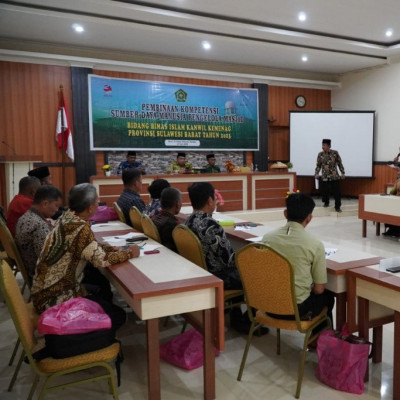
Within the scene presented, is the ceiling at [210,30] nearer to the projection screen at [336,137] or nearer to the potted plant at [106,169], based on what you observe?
the projection screen at [336,137]

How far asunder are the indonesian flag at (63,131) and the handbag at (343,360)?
6346 mm

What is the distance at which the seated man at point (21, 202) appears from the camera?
3.31 m

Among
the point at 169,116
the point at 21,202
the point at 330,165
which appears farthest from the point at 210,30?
the point at 21,202

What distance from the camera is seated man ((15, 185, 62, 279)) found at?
256cm

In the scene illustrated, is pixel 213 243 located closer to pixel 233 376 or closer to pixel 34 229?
pixel 233 376

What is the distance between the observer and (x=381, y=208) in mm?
5508

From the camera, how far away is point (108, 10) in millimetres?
5691

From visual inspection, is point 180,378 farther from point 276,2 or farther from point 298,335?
point 276,2

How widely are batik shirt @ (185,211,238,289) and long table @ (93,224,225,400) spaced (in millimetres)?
386

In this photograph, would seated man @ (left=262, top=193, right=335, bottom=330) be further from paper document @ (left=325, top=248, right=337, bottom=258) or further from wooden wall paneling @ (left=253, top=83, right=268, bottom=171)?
wooden wall paneling @ (left=253, top=83, right=268, bottom=171)

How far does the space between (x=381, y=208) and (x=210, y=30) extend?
13.4 ft

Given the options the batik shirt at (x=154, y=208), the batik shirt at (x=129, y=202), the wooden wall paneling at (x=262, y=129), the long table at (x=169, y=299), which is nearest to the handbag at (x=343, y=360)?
the long table at (x=169, y=299)

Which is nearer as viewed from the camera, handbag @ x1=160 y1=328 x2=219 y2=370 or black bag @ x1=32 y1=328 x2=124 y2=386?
black bag @ x1=32 y1=328 x2=124 y2=386

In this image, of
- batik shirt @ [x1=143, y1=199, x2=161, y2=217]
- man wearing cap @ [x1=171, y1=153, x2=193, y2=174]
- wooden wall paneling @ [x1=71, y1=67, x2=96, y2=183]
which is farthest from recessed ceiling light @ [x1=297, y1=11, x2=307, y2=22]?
batik shirt @ [x1=143, y1=199, x2=161, y2=217]
